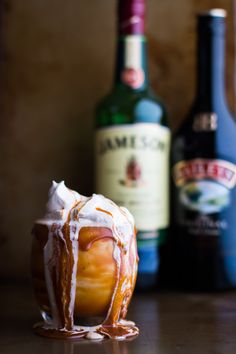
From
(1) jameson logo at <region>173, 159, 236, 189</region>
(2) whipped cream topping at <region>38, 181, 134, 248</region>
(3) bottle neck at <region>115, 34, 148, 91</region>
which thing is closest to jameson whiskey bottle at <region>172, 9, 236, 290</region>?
(1) jameson logo at <region>173, 159, 236, 189</region>

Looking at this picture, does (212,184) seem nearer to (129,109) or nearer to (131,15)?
(129,109)

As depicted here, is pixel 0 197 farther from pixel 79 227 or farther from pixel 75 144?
pixel 79 227

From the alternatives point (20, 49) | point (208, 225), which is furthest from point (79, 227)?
point (20, 49)

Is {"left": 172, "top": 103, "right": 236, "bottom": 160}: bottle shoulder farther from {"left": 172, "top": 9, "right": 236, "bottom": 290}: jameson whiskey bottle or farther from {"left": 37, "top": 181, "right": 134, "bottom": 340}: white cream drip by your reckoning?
{"left": 37, "top": 181, "right": 134, "bottom": 340}: white cream drip

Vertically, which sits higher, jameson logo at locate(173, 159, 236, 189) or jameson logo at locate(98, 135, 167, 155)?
jameson logo at locate(98, 135, 167, 155)

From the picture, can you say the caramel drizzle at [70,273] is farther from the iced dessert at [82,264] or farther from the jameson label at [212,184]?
the jameson label at [212,184]

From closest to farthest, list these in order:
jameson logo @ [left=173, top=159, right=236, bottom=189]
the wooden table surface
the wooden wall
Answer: the wooden table surface → jameson logo @ [left=173, top=159, right=236, bottom=189] → the wooden wall

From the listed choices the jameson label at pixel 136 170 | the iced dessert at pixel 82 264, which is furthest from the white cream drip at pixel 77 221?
the jameson label at pixel 136 170

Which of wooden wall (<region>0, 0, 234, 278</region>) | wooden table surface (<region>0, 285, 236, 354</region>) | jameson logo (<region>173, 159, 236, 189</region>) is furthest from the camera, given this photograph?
wooden wall (<region>0, 0, 234, 278</region>)
